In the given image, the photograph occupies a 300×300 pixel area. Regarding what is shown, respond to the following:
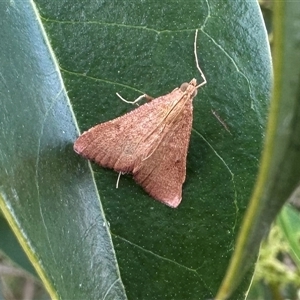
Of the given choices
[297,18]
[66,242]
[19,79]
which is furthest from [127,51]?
[297,18]

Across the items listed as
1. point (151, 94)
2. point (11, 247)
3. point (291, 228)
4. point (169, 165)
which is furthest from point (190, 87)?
point (11, 247)

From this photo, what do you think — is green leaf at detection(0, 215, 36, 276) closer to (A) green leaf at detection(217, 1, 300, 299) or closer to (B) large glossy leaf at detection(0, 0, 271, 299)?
(B) large glossy leaf at detection(0, 0, 271, 299)

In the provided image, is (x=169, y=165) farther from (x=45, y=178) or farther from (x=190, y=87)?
(x=45, y=178)

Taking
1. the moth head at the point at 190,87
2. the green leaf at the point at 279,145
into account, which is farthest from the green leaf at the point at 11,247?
the green leaf at the point at 279,145

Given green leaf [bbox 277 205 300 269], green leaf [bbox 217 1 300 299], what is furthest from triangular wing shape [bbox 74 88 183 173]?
green leaf [bbox 217 1 300 299]

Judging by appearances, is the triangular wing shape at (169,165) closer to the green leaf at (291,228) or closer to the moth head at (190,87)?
the moth head at (190,87)

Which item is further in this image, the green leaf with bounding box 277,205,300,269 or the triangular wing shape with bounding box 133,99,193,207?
the green leaf with bounding box 277,205,300,269
